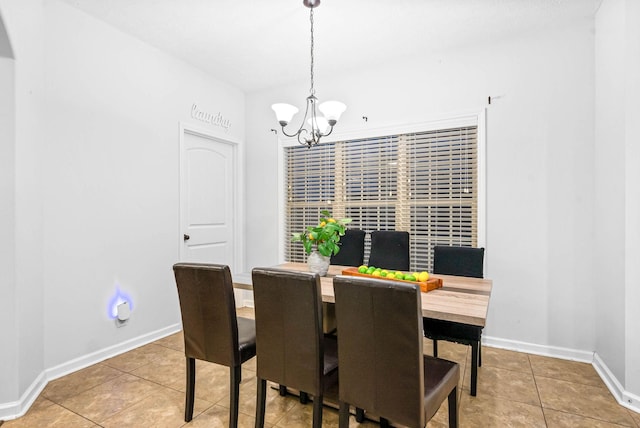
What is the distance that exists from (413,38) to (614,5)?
1.40 metres

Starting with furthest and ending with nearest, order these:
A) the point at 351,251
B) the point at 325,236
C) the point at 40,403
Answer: the point at 351,251 < the point at 325,236 < the point at 40,403


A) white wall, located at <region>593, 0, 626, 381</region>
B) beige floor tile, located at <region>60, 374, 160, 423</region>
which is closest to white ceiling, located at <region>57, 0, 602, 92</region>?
white wall, located at <region>593, 0, 626, 381</region>

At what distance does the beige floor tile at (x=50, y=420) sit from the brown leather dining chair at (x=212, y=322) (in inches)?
25.1

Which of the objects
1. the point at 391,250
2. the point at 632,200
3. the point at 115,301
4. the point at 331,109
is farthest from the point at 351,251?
the point at 115,301

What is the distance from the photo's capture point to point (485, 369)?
260 cm

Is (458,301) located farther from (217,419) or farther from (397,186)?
(397,186)

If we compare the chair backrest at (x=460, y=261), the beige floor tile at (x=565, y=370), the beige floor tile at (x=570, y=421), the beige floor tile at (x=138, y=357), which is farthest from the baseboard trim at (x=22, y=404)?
the beige floor tile at (x=565, y=370)

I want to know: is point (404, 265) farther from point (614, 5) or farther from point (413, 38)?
point (614, 5)

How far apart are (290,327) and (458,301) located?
87 cm

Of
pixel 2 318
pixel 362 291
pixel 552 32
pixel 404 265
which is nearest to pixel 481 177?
pixel 404 265

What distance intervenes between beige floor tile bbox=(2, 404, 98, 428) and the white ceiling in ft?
9.29

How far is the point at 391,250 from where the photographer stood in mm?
2977

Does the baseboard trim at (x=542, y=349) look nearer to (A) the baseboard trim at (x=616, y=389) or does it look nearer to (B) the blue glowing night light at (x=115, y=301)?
(A) the baseboard trim at (x=616, y=389)

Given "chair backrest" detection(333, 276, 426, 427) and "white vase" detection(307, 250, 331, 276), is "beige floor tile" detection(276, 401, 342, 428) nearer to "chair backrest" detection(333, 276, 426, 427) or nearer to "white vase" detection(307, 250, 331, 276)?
"chair backrest" detection(333, 276, 426, 427)
